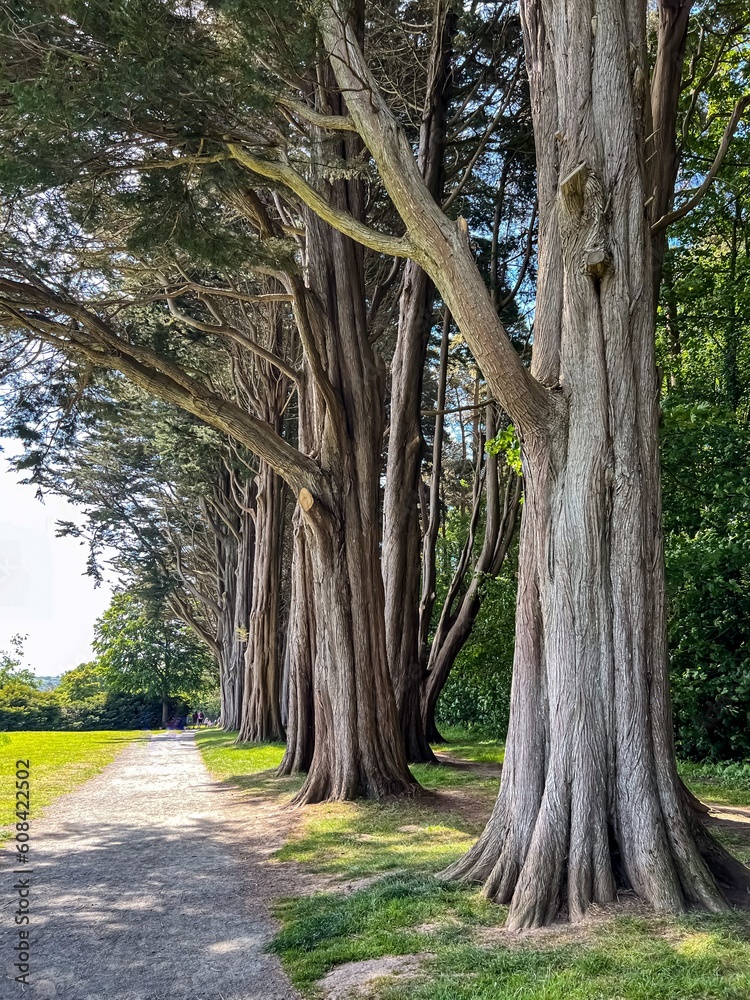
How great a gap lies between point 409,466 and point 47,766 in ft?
31.8

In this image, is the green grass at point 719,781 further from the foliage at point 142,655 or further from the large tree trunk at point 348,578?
the foliage at point 142,655

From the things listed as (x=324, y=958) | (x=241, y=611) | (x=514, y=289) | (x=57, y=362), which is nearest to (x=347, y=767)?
(x=324, y=958)

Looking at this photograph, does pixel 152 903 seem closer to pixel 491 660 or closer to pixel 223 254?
pixel 223 254

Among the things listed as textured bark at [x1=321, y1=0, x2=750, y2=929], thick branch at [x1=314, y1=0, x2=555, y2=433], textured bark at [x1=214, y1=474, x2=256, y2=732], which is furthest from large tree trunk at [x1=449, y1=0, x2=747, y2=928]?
textured bark at [x1=214, y1=474, x2=256, y2=732]

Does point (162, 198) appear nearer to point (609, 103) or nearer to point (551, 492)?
point (609, 103)

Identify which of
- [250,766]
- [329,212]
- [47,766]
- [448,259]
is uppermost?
[329,212]

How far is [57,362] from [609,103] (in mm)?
8292

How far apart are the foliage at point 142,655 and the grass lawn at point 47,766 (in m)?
15.0

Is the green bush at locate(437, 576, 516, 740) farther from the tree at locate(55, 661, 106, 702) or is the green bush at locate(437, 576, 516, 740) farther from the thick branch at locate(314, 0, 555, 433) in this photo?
the tree at locate(55, 661, 106, 702)

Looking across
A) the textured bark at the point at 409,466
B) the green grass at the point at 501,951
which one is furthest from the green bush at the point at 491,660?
the green grass at the point at 501,951

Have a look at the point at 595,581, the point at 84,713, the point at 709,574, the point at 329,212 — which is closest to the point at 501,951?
the point at 595,581

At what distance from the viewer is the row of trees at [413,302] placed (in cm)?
546

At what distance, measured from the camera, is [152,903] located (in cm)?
623

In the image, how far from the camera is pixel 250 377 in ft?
58.7
